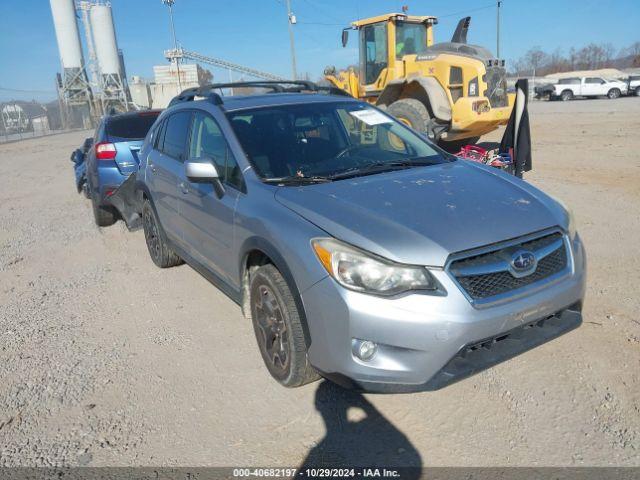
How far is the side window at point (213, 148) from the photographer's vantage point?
3.46 meters

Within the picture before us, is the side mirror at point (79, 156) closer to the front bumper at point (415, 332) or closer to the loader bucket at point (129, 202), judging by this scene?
the loader bucket at point (129, 202)

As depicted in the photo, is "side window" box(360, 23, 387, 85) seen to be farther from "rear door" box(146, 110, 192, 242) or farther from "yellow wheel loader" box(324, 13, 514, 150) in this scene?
"rear door" box(146, 110, 192, 242)

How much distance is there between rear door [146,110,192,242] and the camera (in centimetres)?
438

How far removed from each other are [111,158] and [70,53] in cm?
4082

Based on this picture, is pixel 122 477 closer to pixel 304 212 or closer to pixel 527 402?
pixel 304 212

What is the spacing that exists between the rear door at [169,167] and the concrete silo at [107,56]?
4206 cm

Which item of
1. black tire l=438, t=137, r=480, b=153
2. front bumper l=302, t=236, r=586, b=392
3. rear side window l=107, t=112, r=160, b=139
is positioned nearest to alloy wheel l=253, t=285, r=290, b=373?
front bumper l=302, t=236, r=586, b=392

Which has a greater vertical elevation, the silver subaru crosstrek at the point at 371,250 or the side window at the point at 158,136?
the side window at the point at 158,136

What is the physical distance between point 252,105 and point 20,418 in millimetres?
2632

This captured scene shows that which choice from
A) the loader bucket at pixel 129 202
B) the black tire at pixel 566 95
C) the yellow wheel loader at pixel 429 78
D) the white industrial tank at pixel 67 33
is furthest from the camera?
the white industrial tank at pixel 67 33

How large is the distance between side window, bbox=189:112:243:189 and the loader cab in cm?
791

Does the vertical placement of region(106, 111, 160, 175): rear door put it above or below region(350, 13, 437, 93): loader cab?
below

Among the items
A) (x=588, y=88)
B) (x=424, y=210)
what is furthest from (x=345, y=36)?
(x=588, y=88)

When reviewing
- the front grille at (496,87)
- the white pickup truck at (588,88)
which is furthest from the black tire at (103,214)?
the white pickup truck at (588,88)
